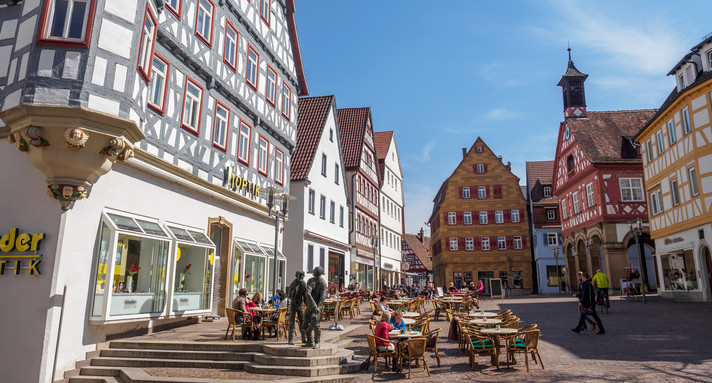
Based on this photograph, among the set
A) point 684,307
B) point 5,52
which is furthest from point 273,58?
point 684,307

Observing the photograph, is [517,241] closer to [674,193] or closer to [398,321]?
[674,193]

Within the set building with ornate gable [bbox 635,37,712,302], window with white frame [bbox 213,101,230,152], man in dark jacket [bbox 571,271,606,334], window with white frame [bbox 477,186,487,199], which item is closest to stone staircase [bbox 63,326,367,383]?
window with white frame [bbox 213,101,230,152]

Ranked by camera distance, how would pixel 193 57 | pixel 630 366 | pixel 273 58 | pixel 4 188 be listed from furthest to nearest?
pixel 273 58
pixel 193 57
pixel 4 188
pixel 630 366

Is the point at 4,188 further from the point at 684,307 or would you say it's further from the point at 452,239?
the point at 452,239

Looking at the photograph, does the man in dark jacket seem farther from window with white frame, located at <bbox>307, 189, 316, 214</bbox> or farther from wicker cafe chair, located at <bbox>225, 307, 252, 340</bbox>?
window with white frame, located at <bbox>307, 189, 316, 214</bbox>

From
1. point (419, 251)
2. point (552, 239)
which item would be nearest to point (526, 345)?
point (552, 239)

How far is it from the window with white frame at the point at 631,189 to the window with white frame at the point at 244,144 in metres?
24.7

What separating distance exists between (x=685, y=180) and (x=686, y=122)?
8.71 ft

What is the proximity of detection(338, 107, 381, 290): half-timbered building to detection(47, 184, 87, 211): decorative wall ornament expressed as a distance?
22370mm

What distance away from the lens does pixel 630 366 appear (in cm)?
903

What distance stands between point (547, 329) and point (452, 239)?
3420cm

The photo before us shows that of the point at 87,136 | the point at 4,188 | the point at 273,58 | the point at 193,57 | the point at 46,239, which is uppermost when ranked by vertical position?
the point at 273,58

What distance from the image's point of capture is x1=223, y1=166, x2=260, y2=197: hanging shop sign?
1570 centimetres

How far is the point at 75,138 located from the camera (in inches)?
356
